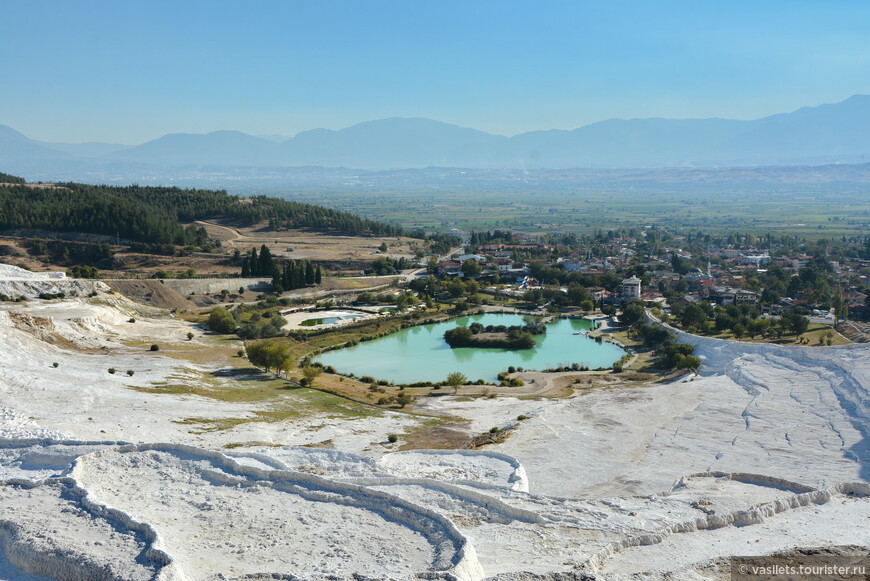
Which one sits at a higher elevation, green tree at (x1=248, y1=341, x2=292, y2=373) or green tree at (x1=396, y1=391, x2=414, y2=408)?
green tree at (x1=248, y1=341, x2=292, y2=373)

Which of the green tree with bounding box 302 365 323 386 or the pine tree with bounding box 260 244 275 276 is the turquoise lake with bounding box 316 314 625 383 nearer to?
the green tree with bounding box 302 365 323 386

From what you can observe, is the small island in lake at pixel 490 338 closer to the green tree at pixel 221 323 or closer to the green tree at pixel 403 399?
the green tree at pixel 221 323

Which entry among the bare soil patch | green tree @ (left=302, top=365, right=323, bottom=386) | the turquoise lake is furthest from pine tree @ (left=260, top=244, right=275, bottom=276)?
green tree @ (left=302, top=365, right=323, bottom=386)

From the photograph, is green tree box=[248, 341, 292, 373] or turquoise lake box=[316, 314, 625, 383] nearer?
green tree box=[248, 341, 292, 373]

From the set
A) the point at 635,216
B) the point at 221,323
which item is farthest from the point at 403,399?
the point at 635,216

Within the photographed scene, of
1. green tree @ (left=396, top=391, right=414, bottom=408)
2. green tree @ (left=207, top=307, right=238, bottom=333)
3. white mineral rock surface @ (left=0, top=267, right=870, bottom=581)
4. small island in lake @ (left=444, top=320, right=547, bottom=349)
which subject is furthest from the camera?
small island in lake @ (left=444, top=320, right=547, bottom=349)

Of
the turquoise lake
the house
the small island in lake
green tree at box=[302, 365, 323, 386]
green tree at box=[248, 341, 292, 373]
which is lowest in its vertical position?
the turquoise lake

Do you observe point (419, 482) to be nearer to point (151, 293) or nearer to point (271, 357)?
point (271, 357)

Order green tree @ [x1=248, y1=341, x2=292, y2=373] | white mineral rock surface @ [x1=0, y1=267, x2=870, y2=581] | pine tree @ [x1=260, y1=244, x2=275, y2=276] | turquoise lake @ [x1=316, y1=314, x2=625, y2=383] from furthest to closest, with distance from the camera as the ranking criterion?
pine tree @ [x1=260, y1=244, x2=275, y2=276]
turquoise lake @ [x1=316, y1=314, x2=625, y2=383]
green tree @ [x1=248, y1=341, x2=292, y2=373]
white mineral rock surface @ [x1=0, y1=267, x2=870, y2=581]
